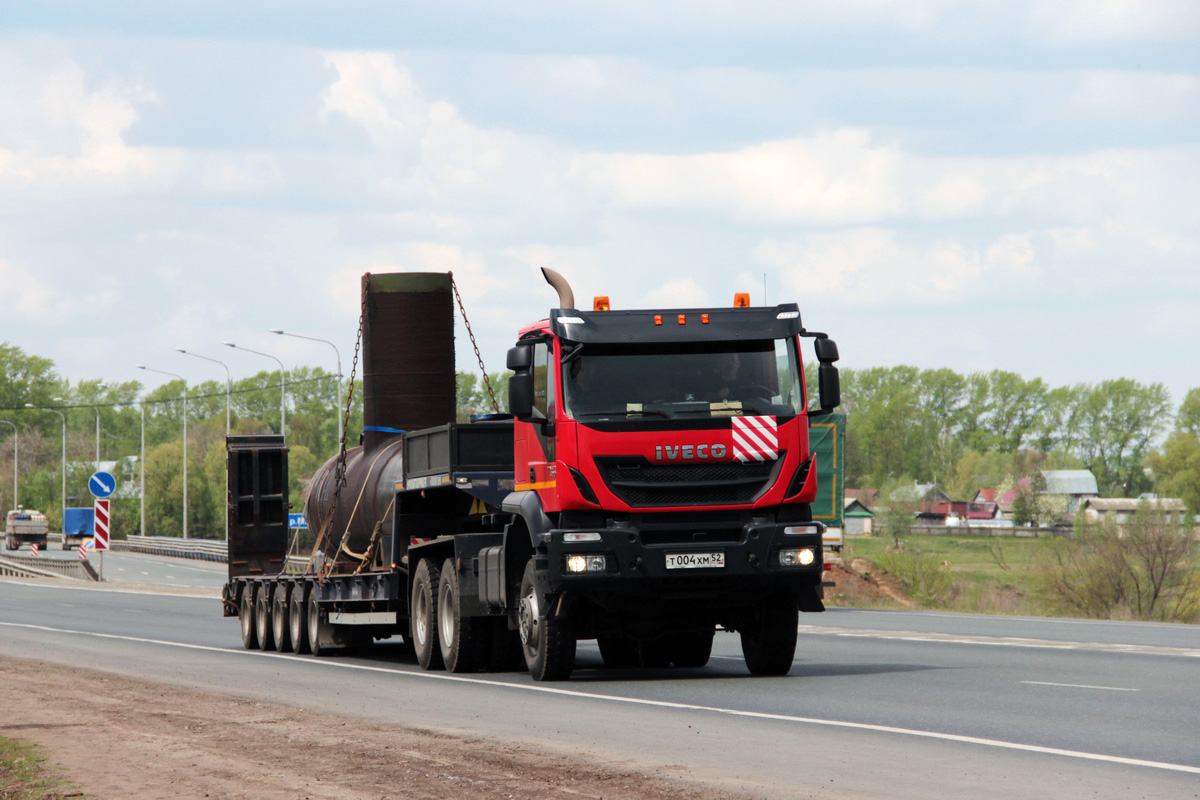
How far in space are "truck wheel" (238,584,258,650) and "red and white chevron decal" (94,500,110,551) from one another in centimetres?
2574

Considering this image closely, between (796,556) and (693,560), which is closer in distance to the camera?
(693,560)

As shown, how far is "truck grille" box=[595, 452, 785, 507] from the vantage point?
14.4 meters

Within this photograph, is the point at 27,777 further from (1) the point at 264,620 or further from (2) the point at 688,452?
A: (1) the point at 264,620

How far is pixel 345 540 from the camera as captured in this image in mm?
20859

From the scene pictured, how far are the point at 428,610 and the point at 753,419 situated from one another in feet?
16.9

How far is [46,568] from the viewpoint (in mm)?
62250

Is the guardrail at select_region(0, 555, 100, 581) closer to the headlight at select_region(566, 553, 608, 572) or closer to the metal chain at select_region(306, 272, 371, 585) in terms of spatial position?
the metal chain at select_region(306, 272, 371, 585)

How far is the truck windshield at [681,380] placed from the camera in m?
14.4

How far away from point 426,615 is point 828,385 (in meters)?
5.86

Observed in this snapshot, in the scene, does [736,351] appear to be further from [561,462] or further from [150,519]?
[150,519]

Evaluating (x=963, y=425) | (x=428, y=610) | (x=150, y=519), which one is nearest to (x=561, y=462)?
(x=428, y=610)

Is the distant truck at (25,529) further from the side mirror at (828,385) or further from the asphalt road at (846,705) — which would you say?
the side mirror at (828,385)

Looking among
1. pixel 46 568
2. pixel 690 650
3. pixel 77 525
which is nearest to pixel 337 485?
pixel 690 650

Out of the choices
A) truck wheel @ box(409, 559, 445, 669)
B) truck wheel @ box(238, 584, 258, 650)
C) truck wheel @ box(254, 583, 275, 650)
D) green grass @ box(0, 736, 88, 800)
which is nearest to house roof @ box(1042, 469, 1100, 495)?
truck wheel @ box(238, 584, 258, 650)
